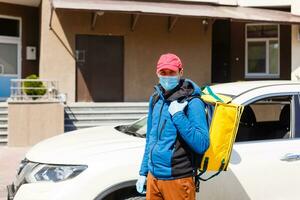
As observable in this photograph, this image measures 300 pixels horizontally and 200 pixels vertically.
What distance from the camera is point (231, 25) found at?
17.2 meters

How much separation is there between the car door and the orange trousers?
2.19ft

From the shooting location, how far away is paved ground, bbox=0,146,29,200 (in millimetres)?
7293

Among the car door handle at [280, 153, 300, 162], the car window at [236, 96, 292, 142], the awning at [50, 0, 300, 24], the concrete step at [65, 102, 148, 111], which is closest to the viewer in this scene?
the car door handle at [280, 153, 300, 162]

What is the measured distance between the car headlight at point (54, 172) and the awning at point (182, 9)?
8.98 meters

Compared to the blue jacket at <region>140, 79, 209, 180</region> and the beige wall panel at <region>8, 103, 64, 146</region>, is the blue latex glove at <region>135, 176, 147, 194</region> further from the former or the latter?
the beige wall panel at <region>8, 103, 64, 146</region>

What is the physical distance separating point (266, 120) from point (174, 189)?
2292 millimetres

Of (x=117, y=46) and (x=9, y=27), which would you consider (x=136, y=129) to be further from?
(x=9, y=27)

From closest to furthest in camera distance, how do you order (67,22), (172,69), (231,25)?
(172,69)
(67,22)
(231,25)

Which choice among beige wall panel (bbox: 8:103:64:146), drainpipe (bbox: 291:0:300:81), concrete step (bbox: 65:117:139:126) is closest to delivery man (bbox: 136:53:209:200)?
beige wall panel (bbox: 8:103:64:146)

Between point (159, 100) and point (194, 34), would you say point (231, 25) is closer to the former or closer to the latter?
point (194, 34)

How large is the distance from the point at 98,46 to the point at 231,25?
5267mm

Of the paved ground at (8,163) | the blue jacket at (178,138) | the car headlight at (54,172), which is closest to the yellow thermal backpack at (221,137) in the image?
the blue jacket at (178,138)

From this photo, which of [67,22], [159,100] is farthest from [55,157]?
[67,22]

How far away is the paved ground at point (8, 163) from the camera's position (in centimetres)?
729
